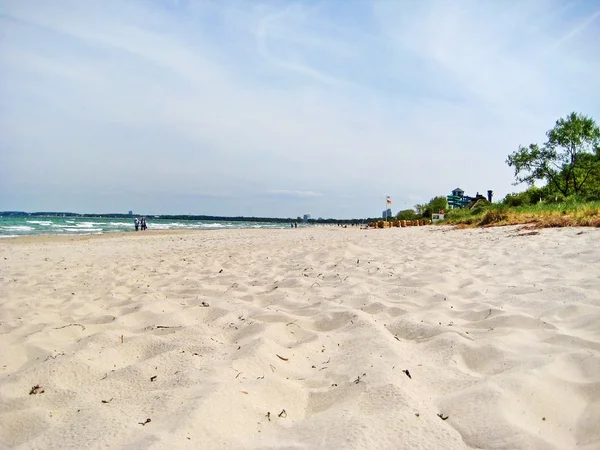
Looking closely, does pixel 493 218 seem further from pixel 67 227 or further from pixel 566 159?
pixel 67 227

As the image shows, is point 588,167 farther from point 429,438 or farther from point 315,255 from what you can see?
point 429,438

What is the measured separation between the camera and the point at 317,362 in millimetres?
2229

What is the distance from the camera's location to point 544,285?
10.9ft

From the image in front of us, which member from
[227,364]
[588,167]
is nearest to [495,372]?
[227,364]

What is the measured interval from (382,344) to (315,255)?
159 inches

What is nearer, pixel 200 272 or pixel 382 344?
pixel 382 344

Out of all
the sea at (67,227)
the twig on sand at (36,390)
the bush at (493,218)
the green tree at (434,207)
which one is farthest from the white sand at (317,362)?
the green tree at (434,207)

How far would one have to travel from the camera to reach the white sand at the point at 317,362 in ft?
4.77

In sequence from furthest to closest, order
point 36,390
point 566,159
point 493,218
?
1. point 566,159
2. point 493,218
3. point 36,390

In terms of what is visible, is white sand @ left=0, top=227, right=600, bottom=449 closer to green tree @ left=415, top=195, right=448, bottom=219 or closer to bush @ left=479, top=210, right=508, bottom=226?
bush @ left=479, top=210, right=508, bottom=226

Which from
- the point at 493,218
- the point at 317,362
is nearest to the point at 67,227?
the point at 493,218

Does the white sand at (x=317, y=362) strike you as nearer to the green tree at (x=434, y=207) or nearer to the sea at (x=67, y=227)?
the sea at (x=67, y=227)

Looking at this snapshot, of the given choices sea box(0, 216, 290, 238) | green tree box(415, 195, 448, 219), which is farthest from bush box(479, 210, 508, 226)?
sea box(0, 216, 290, 238)

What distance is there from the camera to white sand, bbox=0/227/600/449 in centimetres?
146
